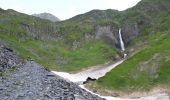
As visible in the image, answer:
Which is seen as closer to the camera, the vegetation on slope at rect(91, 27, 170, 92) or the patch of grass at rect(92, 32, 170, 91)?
the vegetation on slope at rect(91, 27, 170, 92)

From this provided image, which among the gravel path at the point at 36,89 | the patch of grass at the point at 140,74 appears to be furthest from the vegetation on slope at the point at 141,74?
the gravel path at the point at 36,89

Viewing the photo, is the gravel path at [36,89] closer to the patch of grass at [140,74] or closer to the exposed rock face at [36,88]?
the exposed rock face at [36,88]

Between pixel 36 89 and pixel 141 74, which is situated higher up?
pixel 141 74

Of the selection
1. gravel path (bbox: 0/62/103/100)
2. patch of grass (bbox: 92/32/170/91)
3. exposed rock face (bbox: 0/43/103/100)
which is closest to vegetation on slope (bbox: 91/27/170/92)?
patch of grass (bbox: 92/32/170/91)

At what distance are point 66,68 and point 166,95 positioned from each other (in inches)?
3705

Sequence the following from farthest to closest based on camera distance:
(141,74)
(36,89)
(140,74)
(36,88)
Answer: (140,74) < (141,74) < (36,88) < (36,89)

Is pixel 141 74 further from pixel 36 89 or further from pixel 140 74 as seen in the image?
pixel 36 89

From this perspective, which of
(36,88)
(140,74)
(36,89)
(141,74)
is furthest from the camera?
(140,74)

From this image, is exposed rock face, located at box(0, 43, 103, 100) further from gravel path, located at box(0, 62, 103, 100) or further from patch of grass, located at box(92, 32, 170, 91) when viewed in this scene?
patch of grass, located at box(92, 32, 170, 91)

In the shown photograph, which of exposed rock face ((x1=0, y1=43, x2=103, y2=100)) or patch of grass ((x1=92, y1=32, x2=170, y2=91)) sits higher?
patch of grass ((x1=92, y1=32, x2=170, y2=91))

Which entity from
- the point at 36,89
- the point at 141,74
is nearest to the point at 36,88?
the point at 36,89

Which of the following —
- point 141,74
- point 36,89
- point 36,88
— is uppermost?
point 141,74

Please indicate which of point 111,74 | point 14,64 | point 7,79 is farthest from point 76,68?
point 7,79

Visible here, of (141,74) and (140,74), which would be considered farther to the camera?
(140,74)
